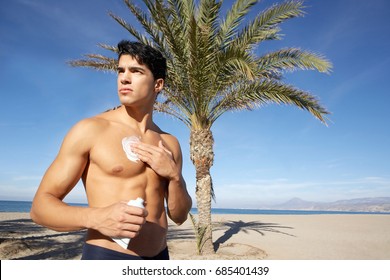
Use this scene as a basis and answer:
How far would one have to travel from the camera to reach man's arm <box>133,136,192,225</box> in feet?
5.82

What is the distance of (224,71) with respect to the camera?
844 centimetres

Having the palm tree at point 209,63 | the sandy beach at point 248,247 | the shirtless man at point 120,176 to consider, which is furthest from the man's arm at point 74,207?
the sandy beach at point 248,247

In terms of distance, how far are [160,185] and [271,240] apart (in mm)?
12517

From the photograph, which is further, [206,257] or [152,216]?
[206,257]

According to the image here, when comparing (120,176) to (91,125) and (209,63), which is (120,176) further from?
(209,63)

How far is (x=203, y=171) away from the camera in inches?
371

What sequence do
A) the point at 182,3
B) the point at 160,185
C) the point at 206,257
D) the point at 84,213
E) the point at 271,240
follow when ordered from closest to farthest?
the point at 84,213 → the point at 160,185 → the point at 182,3 → the point at 206,257 → the point at 271,240

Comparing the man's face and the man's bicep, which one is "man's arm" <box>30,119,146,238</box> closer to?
the man's bicep

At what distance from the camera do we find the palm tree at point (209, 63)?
7.53 meters

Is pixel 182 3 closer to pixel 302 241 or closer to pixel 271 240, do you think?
pixel 271 240

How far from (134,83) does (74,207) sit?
0.84m

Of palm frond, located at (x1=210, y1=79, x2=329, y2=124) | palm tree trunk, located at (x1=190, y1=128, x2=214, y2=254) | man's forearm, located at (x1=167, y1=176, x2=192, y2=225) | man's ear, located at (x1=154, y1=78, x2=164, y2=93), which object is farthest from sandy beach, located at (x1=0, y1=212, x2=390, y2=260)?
man's ear, located at (x1=154, y1=78, x2=164, y2=93)

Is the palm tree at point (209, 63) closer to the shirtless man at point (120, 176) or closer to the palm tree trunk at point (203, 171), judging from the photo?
the palm tree trunk at point (203, 171)

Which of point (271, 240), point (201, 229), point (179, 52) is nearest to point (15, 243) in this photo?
point (201, 229)
